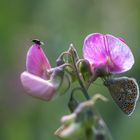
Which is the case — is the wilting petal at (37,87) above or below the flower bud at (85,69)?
below

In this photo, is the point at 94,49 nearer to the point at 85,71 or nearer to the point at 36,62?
the point at 85,71

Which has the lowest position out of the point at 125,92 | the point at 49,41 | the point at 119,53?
the point at 125,92

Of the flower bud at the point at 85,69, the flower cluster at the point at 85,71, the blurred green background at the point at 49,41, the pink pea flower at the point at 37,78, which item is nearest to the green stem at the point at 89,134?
the flower cluster at the point at 85,71

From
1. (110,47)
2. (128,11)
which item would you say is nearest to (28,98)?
(128,11)

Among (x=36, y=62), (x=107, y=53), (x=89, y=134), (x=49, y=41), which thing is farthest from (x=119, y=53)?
(x=49, y=41)

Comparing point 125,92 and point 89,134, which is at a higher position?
point 125,92

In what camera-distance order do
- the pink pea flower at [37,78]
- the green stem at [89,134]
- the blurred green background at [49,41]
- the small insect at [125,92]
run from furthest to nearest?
the blurred green background at [49,41] < the small insect at [125,92] < the pink pea flower at [37,78] < the green stem at [89,134]

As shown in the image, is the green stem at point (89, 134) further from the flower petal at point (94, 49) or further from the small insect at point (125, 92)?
the flower petal at point (94, 49)

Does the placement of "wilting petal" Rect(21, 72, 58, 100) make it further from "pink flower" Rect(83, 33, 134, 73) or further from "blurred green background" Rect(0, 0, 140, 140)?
"blurred green background" Rect(0, 0, 140, 140)
